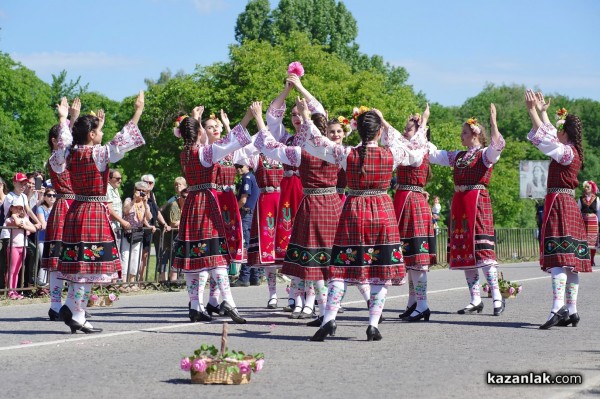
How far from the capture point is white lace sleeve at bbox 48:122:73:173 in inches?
435

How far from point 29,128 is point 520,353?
205ft

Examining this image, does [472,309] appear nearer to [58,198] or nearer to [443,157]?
[443,157]

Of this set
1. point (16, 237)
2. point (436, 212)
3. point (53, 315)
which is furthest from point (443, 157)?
point (436, 212)

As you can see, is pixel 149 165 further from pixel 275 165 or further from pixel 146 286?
pixel 275 165

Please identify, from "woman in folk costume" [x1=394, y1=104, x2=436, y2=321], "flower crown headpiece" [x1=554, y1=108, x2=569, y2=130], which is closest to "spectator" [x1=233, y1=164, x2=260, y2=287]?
"woman in folk costume" [x1=394, y1=104, x2=436, y2=321]

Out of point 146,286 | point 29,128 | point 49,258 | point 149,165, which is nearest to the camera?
point 49,258

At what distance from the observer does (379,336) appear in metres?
10.3

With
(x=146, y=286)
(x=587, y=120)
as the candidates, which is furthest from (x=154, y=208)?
(x=587, y=120)

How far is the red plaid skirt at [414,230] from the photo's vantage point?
12.5 meters

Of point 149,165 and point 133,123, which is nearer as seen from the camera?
point 133,123

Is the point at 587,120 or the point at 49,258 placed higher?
the point at 587,120

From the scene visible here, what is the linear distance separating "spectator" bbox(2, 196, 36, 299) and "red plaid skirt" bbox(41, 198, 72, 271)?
4349 millimetres

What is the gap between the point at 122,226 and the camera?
1853 cm

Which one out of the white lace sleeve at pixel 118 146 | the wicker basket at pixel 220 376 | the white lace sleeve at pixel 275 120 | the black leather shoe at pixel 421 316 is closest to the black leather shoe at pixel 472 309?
the black leather shoe at pixel 421 316
